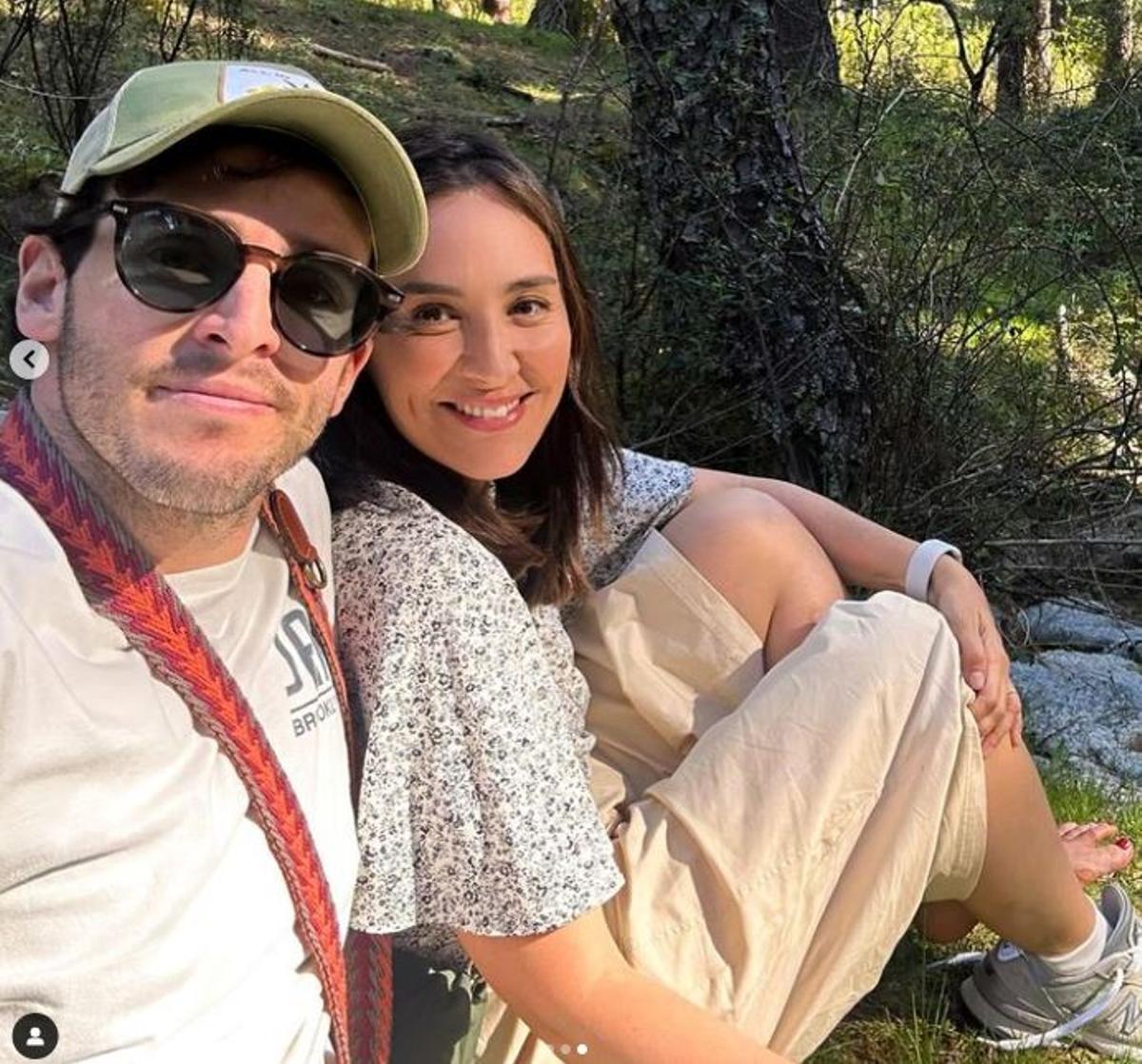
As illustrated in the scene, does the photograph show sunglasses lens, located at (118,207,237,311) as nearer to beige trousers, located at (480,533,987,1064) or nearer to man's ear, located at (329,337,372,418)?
man's ear, located at (329,337,372,418)

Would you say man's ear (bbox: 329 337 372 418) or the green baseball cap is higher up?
the green baseball cap

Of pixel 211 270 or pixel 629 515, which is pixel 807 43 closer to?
pixel 629 515

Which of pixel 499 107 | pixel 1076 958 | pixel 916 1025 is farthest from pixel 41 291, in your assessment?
pixel 499 107

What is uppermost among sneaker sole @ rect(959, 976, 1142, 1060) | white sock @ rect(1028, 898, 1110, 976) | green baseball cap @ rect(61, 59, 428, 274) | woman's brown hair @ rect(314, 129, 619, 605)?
green baseball cap @ rect(61, 59, 428, 274)

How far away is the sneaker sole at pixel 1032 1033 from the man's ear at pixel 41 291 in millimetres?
2028

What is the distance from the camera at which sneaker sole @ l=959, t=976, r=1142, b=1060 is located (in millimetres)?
2459

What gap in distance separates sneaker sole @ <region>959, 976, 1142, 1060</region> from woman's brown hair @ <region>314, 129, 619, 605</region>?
1.13 meters

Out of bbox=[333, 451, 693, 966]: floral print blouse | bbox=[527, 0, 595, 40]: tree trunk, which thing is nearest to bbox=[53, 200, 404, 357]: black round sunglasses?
bbox=[333, 451, 693, 966]: floral print blouse

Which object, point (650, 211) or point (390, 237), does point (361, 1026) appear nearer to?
point (390, 237)

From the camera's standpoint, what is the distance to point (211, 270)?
145 cm

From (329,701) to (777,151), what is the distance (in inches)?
125

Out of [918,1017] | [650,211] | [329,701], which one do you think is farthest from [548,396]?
[650,211]

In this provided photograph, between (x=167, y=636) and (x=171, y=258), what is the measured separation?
0.40 metres

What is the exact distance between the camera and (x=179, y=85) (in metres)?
1.45
